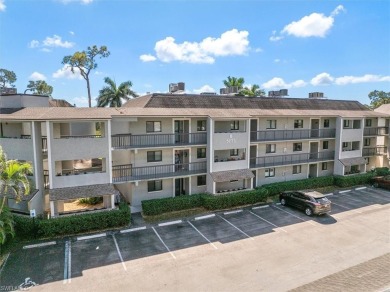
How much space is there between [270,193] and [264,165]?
2.83m

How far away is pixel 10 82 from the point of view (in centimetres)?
5894

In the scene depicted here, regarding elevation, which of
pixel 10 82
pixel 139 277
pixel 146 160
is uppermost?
pixel 10 82

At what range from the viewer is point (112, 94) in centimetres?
4272

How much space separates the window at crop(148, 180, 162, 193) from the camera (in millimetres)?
22812

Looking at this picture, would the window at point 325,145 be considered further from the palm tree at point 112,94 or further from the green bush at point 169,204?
the palm tree at point 112,94

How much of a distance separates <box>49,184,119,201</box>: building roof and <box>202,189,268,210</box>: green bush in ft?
25.8

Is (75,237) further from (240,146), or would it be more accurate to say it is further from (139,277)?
(240,146)

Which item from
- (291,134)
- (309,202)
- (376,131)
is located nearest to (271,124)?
(291,134)

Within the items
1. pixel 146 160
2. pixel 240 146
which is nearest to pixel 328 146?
pixel 240 146

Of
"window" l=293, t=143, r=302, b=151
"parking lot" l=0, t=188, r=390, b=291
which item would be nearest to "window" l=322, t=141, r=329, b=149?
"window" l=293, t=143, r=302, b=151

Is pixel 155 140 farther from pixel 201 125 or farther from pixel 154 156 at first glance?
pixel 201 125

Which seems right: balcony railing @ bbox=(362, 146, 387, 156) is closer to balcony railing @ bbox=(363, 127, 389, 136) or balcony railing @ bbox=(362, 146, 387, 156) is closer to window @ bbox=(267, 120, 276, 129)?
balcony railing @ bbox=(363, 127, 389, 136)

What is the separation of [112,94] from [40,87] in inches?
967

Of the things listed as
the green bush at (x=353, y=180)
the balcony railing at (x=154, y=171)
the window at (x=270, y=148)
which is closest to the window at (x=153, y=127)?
the balcony railing at (x=154, y=171)
